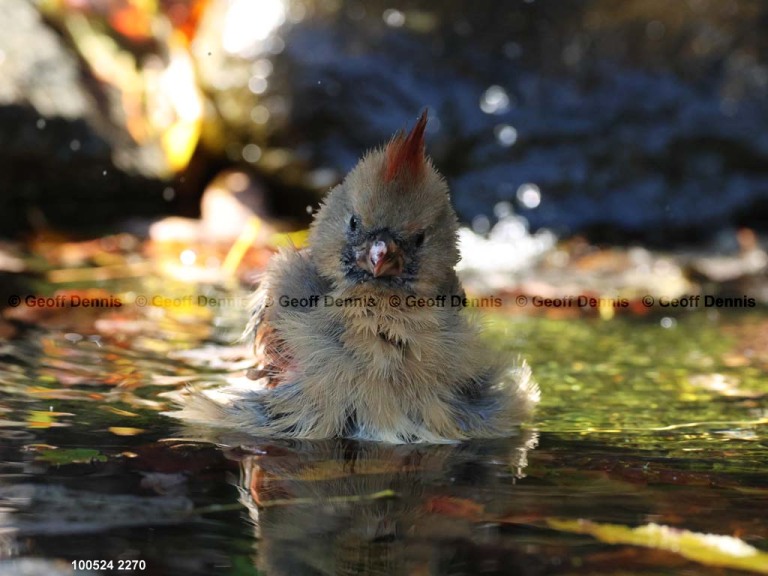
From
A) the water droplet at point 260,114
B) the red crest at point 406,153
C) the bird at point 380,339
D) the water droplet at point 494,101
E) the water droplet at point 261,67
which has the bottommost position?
the bird at point 380,339

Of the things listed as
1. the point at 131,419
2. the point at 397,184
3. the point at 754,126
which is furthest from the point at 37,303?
the point at 754,126

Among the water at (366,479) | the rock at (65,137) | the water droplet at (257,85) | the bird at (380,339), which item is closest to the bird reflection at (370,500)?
the water at (366,479)

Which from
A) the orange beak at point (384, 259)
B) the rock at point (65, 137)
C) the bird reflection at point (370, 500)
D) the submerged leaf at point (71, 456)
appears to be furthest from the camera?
the rock at point (65, 137)

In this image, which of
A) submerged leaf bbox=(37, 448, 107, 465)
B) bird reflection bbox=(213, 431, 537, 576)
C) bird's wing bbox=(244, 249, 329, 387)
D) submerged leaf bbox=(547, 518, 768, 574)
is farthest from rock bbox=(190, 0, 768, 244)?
submerged leaf bbox=(547, 518, 768, 574)

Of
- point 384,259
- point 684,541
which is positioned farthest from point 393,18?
point 684,541

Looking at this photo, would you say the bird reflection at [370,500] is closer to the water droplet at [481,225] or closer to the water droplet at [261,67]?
the water droplet at [481,225]

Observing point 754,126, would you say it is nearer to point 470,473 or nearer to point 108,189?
point 108,189

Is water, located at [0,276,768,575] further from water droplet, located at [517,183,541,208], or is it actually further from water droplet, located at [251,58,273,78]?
water droplet, located at [251,58,273,78]

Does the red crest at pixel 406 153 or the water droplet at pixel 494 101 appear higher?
the water droplet at pixel 494 101
